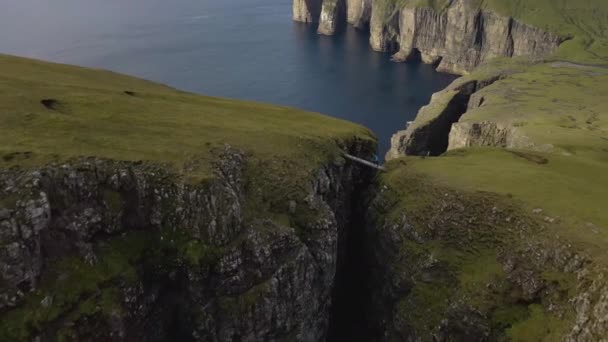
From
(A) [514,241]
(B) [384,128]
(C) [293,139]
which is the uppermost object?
(C) [293,139]

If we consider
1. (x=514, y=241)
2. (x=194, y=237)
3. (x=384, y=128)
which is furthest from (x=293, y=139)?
(x=384, y=128)

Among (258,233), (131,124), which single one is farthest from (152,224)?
(131,124)

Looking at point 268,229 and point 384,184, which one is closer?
point 268,229

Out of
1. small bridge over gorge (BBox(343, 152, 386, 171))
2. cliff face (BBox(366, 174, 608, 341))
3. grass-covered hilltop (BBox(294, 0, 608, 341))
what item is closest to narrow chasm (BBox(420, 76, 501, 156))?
small bridge over gorge (BBox(343, 152, 386, 171))

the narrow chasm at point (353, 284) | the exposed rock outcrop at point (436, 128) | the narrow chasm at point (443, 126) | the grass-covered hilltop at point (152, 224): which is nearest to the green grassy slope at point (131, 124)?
the grass-covered hilltop at point (152, 224)

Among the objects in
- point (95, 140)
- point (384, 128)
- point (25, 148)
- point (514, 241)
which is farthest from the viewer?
point (384, 128)

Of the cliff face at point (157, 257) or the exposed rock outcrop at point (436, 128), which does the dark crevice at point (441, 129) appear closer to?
the exposed rock outcrop at point (436, 128)

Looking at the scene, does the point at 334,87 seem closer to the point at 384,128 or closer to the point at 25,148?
the point at 384,128

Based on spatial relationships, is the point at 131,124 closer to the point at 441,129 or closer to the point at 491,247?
the point at 491,247
